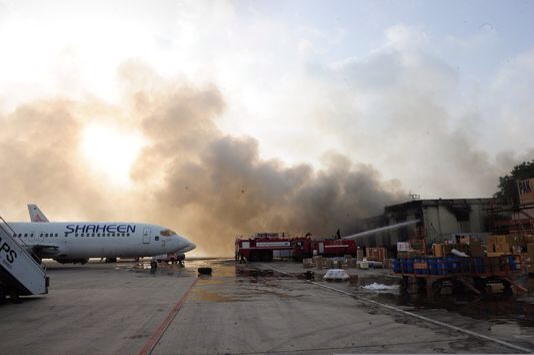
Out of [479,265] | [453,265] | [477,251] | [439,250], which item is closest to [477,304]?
[453,265]

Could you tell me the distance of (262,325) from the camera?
29.9 feet

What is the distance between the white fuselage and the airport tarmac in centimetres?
1877

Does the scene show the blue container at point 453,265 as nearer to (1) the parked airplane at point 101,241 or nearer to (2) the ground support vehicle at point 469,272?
(2) the ground support vehicle at point 469,272

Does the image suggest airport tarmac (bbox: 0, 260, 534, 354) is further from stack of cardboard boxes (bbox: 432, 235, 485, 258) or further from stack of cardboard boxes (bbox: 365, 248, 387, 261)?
stack of cardboard boxes (bbox: 365, 248, 387, 261)

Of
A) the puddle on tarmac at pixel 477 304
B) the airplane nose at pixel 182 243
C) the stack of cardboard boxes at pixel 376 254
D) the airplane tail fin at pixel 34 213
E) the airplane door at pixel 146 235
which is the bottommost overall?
the puddle on tarmac at pixel 477 304

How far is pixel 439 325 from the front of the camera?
8.82m

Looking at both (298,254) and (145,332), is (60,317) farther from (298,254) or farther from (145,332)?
(298,254)

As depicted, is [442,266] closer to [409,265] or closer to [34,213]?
[409,265]

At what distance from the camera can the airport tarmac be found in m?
7.13

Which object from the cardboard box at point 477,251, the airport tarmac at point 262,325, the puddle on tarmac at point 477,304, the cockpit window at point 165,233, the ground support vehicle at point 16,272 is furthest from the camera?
the cockpit window at point 165,233

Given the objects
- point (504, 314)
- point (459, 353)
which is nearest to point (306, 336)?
point (459, 353)

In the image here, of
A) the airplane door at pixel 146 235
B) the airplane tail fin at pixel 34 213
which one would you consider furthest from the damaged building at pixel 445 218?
the airplane tail fin at pixel 34 213

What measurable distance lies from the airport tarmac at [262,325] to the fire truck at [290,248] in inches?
1152

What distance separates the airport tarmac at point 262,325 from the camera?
23.4 feet
